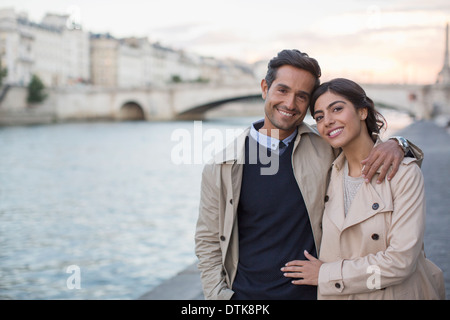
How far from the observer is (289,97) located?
1728 mm

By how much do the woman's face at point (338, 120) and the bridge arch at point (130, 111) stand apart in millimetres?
43560

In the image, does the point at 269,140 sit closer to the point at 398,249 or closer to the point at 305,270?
the point at 305,270

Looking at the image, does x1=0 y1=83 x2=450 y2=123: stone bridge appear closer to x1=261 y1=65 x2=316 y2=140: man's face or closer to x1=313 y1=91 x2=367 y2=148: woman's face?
x1=261 y1=65 x2=316 y2=140: man's face

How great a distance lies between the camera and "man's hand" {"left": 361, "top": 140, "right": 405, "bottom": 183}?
59.7 inches

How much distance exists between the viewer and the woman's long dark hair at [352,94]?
162 centimetres

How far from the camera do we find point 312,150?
175cm

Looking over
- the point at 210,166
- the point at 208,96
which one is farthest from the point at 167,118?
the point at 210,166

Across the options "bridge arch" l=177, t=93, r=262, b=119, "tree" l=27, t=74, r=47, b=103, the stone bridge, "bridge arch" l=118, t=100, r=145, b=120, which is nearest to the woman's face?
the stone bridge

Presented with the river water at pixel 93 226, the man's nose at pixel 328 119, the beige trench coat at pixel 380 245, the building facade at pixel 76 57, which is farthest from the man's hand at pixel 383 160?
the building facade at pixel 76 57

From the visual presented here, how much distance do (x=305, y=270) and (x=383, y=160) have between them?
372 mm

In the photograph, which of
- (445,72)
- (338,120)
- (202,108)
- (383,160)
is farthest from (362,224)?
(202,108)
